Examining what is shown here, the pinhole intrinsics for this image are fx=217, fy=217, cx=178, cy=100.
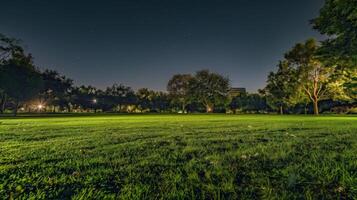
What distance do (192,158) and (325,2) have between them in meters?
18.4

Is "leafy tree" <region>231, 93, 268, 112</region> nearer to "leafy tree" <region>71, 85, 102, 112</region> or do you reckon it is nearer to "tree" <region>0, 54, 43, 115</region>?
"leafy tree" <region>71, 85, 102, 112</region>

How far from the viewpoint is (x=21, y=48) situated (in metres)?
42.2

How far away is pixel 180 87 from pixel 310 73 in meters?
40.2

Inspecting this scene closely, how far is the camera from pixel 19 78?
46.7m

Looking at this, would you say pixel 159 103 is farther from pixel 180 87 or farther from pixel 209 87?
pixel 209 87

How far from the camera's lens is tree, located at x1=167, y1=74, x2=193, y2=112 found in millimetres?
69838

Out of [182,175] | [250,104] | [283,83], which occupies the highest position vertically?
[283,83]

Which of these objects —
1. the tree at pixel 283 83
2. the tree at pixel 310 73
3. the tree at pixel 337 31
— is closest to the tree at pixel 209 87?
the tree at pixel 283 83

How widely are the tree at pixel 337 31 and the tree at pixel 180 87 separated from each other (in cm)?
5311

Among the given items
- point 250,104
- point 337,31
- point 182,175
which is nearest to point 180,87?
point 250,104

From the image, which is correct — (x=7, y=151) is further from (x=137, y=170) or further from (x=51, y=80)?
(x=51, y=80)

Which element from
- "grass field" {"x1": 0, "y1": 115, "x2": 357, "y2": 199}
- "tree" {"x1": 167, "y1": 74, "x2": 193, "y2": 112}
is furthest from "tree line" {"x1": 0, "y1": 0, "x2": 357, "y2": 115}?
"grass field" {"x1": 0, "y1": 115, "x2": 357, "y2": 199}

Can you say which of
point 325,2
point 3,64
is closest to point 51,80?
point 3,64

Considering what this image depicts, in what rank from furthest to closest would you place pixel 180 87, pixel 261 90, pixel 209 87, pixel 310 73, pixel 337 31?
pixel 180 87
pixel 209 87
pixel 261 90
pixel 310 73
pixel 337 31
